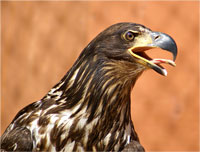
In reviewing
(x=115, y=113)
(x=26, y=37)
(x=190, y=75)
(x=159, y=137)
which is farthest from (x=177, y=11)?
(x=115, y=113)

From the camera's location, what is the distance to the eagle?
8.88 feet

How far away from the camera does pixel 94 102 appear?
2.77 m

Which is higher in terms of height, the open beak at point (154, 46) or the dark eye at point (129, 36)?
A: the dark eye at point (129, 36)

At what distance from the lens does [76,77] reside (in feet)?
9.12

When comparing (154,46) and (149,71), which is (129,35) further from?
(149,71)

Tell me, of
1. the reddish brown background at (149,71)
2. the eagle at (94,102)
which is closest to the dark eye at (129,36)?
the eagle at (94,102)

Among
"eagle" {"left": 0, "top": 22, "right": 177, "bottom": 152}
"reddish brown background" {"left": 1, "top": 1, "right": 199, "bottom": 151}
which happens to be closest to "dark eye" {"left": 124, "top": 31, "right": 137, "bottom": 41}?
"eagle" {"left": 0, "top": 22, "right": 177, "bottom": 152}

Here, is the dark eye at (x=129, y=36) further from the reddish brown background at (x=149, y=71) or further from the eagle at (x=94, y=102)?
the reddish brown background at (x=149, y=71)

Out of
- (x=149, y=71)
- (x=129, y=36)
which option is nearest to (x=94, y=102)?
(x=129, y=36)

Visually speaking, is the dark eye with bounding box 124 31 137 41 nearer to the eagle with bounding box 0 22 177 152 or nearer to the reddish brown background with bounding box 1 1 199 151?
the eagle with bounding box 0 22 177 152

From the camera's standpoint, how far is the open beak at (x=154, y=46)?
103 inches

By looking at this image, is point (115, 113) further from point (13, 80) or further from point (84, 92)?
point (13, 80)

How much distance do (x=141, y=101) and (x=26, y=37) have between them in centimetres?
154

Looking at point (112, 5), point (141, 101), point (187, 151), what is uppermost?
point (112, 5)
